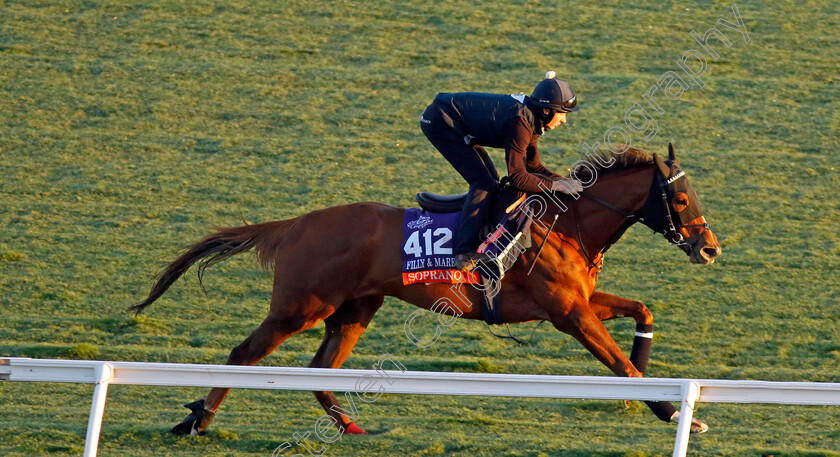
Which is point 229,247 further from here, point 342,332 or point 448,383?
point 448,383

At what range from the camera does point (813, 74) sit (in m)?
9.80

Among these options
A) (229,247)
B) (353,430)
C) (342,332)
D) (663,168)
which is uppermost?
(229,247)

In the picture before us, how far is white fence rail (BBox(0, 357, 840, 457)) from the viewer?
330 centimetres

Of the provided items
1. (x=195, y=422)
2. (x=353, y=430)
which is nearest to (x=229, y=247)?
(x=195, y=422)

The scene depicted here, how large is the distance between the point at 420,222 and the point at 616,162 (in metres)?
1.07

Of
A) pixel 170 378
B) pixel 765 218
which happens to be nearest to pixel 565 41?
pixel 765 218

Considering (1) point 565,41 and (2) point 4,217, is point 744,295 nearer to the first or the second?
(1) point 565,41

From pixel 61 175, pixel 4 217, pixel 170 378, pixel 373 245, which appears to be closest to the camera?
pixel 170 378

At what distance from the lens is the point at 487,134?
15.7 ft

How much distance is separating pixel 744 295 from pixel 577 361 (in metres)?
1.63

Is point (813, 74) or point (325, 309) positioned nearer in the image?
point (325, 309)

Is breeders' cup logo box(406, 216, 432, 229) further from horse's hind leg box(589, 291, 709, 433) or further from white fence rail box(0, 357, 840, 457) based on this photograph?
white fence rail box(0, 357, 840, 457)

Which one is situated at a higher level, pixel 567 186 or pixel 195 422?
pixel 567 186

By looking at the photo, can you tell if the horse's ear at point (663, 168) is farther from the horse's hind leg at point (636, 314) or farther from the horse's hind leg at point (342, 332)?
the horse's hind leg at point (342, 332)
